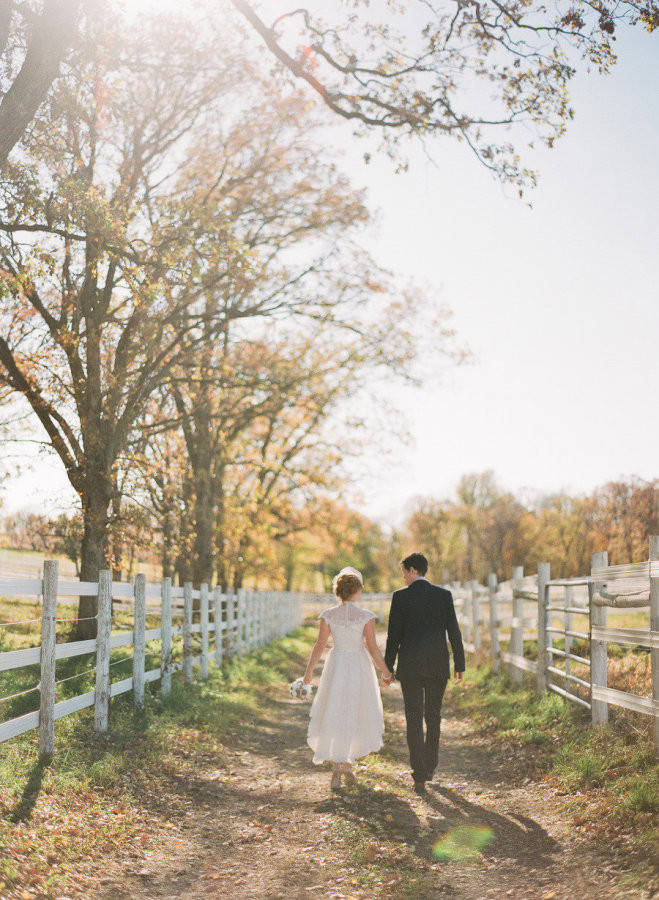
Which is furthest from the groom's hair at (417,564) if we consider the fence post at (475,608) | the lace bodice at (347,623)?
the fence post at (475,608)

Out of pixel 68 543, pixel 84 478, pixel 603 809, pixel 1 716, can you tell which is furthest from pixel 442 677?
pixel 68 543

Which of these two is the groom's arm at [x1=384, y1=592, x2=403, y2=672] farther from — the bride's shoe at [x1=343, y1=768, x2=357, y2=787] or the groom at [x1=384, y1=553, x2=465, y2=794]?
the bride's shoe at [x1=343, y1=768, x2=357, y2=787]

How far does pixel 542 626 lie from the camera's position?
10945 millimetres

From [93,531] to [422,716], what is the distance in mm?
8725

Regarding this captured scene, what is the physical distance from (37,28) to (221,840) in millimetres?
7736

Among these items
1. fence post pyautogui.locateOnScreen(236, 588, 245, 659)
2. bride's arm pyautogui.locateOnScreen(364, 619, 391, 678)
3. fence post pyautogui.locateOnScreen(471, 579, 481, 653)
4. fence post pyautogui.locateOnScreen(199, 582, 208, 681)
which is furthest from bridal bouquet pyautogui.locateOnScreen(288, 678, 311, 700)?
fence post pyautogui.locateOnScreen(236, 588, 245, 659)

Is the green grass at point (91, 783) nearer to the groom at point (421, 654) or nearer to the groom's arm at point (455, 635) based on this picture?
the groom at point (421, 654)

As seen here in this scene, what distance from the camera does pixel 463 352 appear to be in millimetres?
21250

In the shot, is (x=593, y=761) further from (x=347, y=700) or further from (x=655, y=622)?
(x=347, y=700)

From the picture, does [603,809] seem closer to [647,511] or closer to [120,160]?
[120,160]

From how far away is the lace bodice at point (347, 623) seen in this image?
25.7 feet

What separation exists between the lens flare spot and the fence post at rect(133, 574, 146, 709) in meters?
5.45

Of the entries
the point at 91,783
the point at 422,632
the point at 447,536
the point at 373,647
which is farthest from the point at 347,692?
the point at 447,536

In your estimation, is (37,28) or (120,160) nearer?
(37,28)
